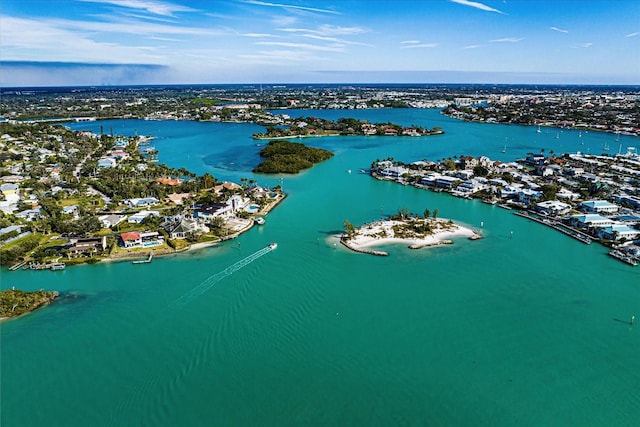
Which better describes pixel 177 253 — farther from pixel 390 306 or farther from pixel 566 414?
pixel 566 414

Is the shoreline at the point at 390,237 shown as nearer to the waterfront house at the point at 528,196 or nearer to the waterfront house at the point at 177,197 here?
the waterfront house at the point at 528,196

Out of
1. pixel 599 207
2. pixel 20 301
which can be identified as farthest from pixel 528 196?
pixel 20 301

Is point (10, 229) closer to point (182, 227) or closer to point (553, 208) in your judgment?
point (182, 227)

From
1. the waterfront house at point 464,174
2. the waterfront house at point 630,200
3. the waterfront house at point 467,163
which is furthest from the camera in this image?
the waterfront house at point 467,163

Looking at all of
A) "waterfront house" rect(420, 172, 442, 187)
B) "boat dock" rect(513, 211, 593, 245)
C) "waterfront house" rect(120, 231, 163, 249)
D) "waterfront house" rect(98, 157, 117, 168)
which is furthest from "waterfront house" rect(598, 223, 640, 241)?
"waterfront house" rect(98, 157, 117, 168)

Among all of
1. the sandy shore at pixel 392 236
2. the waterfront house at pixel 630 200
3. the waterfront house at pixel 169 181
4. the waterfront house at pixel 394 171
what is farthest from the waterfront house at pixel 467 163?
the waterfront house at pixel 169 181

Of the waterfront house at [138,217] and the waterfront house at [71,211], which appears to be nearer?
the waterfront house at [138,217]
